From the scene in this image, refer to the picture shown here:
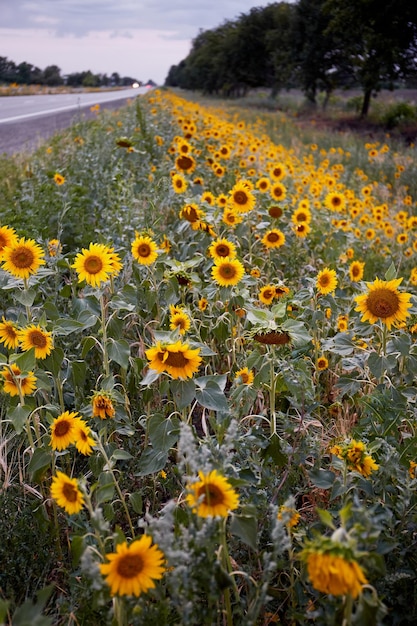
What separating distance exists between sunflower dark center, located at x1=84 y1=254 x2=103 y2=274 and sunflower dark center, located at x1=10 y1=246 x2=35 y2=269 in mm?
194

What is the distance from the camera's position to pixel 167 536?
47.9 inches

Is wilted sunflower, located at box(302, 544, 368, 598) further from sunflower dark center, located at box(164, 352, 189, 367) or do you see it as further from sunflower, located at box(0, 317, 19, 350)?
sunflower, located at box(0, 317, 19, 350)

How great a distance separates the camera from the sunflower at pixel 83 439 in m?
1.62

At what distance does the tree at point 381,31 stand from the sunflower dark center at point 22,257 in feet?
61.4

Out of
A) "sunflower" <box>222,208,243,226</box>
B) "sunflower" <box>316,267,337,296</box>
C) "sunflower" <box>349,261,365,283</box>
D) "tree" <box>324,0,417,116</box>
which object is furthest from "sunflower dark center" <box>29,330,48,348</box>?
"tree" <box>324,0,417,116</box>

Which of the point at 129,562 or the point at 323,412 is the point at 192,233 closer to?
the point at 323,412

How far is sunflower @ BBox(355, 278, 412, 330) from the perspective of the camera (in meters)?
2.00

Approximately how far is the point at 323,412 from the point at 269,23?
141ft

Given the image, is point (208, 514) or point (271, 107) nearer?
point (208, 514)

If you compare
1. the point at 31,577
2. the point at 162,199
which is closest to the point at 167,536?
the point at 31,577

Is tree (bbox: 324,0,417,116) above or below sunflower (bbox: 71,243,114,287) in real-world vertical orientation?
above

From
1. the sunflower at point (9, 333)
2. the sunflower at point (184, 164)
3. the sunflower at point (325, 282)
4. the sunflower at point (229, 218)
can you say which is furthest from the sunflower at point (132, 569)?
the sunflower at point (184, 164)

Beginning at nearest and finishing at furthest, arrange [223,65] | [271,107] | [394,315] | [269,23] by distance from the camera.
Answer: [394,315] → [271,107] → [269,23] → [223,65]

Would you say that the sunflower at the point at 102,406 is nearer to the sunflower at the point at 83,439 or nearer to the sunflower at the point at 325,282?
the sunflower at the point at 83,439
